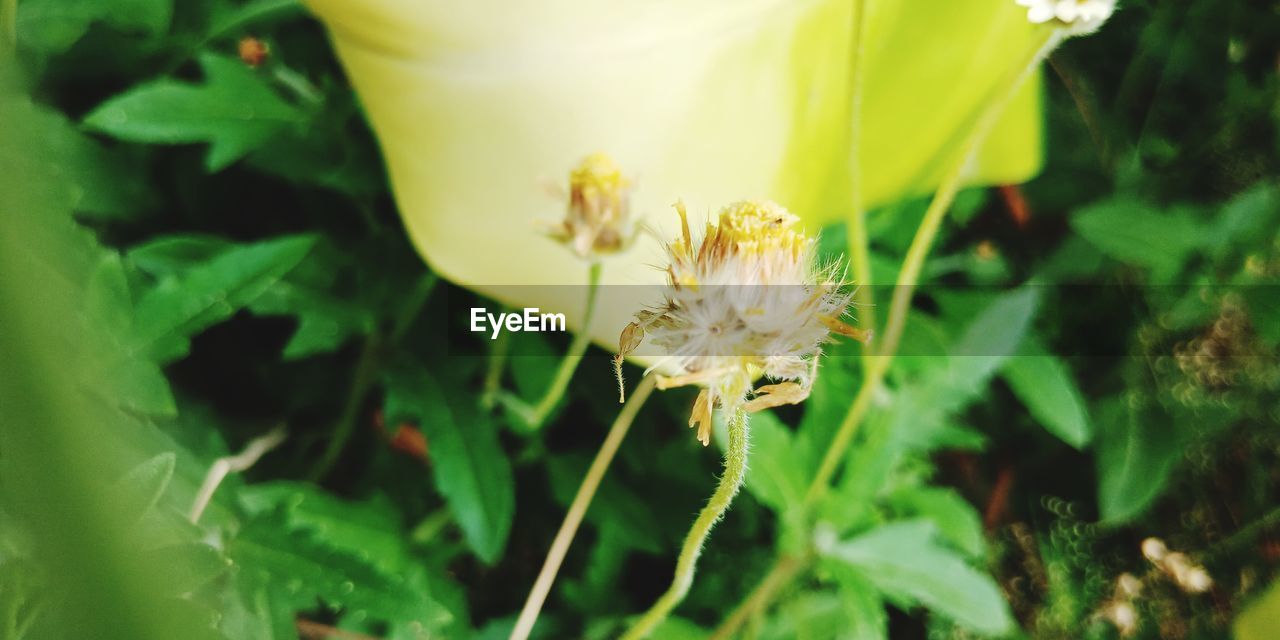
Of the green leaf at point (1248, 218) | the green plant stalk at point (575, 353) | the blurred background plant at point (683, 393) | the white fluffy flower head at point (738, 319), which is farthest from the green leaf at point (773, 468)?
the green leaf at point (1248, 218)

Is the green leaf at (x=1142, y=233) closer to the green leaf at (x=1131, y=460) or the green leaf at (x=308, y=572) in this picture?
the green leaf at (x=1131, y=460)

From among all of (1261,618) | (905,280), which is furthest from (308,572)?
(1261,618)

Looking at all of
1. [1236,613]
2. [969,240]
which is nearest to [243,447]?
[969,240]

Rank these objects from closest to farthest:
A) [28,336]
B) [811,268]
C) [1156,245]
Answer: [28,336]
[811,268]
[1156,245]

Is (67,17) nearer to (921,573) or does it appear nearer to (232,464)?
(232,464)

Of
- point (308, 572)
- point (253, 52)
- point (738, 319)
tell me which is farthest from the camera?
point (253, 52)

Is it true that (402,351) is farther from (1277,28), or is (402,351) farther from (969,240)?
(1277,28)
